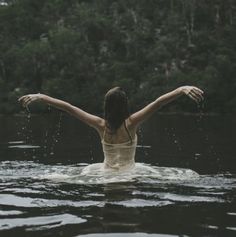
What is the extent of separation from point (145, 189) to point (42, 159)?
6.48 meters

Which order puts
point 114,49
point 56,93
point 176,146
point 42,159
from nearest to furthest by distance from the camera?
point 42,159, point 176,146, point 56,93, point 114,49

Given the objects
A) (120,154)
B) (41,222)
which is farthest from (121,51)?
(41,222)

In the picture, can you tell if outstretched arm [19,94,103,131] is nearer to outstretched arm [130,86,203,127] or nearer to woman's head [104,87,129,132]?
woman's head [104,87,129,132]

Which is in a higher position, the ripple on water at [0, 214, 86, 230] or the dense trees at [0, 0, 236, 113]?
the dense trees at [0, 0, 236, 113]

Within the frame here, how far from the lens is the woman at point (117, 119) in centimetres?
1005

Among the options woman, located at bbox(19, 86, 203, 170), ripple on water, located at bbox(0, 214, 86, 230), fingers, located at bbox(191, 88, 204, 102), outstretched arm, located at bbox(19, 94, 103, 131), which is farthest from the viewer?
outstretched arm, located at bbox(19, 94, 103, 131)

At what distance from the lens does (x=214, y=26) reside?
339 feet

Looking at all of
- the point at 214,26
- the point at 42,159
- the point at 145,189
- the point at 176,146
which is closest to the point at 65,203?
the point at 145,189

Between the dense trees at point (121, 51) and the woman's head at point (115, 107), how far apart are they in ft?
211

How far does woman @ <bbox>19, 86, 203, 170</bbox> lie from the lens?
33.0ft

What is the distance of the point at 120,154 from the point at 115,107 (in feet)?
3.23

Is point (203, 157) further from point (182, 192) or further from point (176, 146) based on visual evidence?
point (182, 192)

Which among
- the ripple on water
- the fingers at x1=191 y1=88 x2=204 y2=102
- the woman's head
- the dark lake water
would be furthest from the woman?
the ripple on water

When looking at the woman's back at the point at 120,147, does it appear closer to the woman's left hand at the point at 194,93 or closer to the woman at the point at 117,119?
the woman at the point at 117,119
